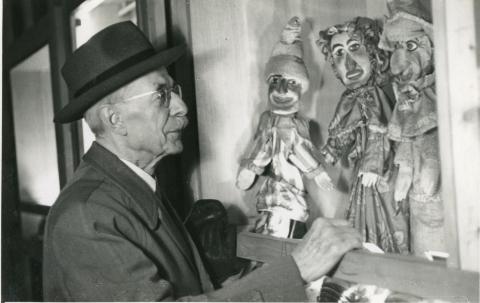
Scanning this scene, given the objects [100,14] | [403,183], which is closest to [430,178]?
[403,183]

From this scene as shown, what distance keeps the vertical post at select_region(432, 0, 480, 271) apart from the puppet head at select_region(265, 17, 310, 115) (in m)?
0.39

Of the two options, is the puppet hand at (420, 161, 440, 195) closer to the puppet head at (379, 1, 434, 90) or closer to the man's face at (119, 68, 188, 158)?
the puppet head at (379, 1, 434, 90)

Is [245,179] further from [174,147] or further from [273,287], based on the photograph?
[273,287]

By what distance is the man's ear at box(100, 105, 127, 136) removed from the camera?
1.03m

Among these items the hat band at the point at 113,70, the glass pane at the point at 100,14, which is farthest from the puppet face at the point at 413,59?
the glass pane at the point at 100,14

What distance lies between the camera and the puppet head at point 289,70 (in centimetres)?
103

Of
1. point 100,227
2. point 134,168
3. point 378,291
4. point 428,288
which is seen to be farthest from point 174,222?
point 428,288

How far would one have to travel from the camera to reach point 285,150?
1.07 metres

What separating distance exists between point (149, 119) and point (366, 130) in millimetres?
437

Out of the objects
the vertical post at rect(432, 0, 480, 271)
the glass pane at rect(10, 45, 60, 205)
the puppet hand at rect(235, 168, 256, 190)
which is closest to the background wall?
the puppet hand at rect(235, 168, 256, 190)

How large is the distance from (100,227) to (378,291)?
50cm

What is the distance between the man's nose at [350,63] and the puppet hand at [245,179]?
1.08 ft

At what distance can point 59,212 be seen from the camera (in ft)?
2.92

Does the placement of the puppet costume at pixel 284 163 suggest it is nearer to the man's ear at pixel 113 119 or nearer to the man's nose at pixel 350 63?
the man's nose at pixel 350 63
